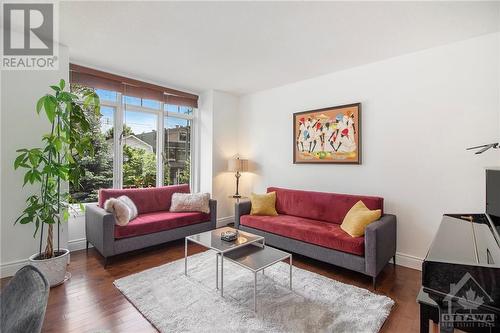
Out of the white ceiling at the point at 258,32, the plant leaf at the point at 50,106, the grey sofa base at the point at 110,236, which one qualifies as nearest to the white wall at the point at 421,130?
the white ceiling at the point at 258,32

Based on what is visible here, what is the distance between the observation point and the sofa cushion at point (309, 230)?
8.47 ft

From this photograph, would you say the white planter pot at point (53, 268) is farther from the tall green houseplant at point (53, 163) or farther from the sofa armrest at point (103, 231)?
the sofa armrest at point (103, 231)

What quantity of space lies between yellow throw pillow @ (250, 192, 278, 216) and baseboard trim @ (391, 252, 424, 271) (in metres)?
1.65

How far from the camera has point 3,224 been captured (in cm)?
260

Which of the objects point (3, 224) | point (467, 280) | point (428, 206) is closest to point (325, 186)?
point (428, 206)

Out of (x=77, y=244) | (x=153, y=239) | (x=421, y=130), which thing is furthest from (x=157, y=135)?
(x=421, y=130)

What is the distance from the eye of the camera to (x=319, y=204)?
3.44 meters

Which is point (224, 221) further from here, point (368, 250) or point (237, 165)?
point (368, 250)

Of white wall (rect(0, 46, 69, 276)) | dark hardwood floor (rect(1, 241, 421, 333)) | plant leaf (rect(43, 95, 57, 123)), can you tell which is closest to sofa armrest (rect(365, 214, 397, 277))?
dark hardwood floor (rect(1, 241, 421, 333))

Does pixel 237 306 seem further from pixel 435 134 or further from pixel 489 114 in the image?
pixel 489 114

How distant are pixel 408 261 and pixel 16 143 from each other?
462 centimetres

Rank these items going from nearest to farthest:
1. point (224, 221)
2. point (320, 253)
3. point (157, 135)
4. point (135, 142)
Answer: point (320, 253)
point (135, 142)
point (157, 135)
point (224, 221)

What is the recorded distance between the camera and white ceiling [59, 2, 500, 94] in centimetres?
212

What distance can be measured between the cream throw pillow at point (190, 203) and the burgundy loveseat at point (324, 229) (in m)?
0.53
